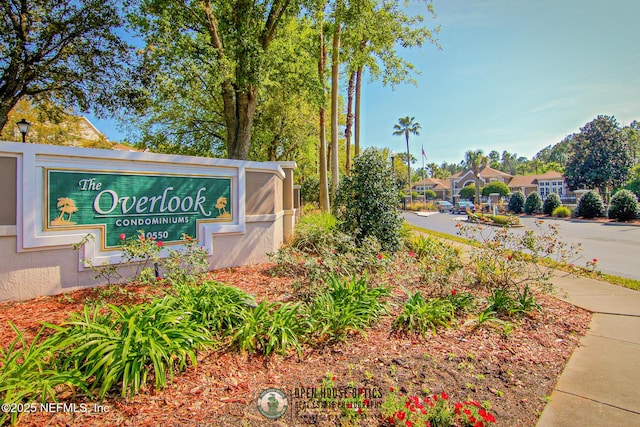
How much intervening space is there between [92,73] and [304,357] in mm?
12461

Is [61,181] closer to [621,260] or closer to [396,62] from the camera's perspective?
[396,62]

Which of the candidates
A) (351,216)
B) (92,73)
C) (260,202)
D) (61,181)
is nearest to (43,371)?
(61,181)

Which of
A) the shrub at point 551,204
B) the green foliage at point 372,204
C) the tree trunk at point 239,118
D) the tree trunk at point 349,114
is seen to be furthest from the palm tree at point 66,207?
the shrub at point 551,204

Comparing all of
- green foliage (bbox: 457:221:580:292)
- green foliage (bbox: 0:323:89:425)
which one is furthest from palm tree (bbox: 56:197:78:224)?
green foliage (bbox: 457:221:580:292)

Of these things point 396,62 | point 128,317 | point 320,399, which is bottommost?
point 320,399

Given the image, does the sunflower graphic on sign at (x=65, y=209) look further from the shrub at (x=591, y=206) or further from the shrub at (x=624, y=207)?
the shrub at (x=591, y=206)

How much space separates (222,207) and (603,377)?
547cm

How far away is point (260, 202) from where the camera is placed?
6316 millimetres

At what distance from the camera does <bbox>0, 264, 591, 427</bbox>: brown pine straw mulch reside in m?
2.24

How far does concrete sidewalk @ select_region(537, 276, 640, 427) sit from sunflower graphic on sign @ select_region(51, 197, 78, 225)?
18.5 ft

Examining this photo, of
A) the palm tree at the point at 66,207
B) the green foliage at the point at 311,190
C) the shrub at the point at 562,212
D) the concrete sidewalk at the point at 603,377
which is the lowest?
the concrete sidewalk at the point at 603,377

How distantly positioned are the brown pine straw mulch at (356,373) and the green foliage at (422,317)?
0.44 ft

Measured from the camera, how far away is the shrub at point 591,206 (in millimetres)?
22438

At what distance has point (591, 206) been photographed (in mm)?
22688
